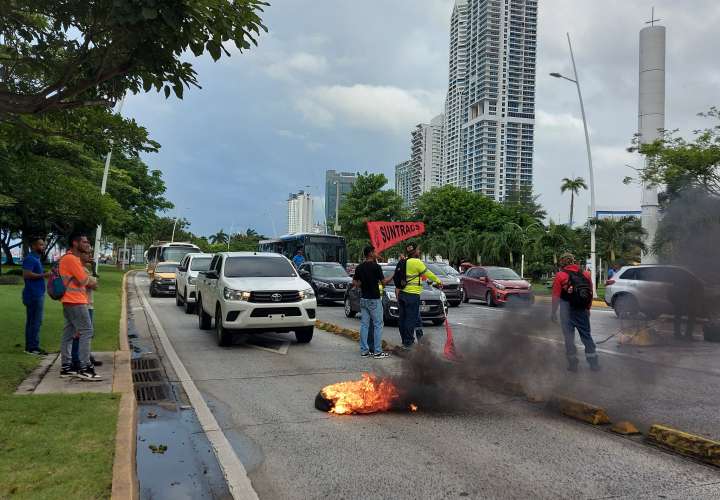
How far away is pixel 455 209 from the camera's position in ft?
191

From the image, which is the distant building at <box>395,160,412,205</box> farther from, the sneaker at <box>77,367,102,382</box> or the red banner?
the sneaker at <box>77,367,102,382</box>

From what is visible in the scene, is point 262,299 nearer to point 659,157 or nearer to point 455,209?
point 659,157

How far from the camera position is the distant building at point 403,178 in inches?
4919

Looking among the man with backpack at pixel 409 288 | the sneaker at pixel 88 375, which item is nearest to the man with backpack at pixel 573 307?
the man with backpack at pixel 409 288

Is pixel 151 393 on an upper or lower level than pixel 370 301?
lower

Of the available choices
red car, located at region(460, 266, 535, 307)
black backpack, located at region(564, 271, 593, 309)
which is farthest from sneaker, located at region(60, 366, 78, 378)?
red car, located at region(460, 266, 535, 307)

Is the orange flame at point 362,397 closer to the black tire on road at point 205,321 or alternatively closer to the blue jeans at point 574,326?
the blue jeans at point 574,326

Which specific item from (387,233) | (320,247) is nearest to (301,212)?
(320,247)

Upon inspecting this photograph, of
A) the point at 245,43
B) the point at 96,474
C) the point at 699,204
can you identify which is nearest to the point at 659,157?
the point at 699,204

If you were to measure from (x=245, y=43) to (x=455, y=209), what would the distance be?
53.0m

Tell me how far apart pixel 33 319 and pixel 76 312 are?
87.4 inches

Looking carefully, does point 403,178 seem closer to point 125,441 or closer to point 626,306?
point 626,306

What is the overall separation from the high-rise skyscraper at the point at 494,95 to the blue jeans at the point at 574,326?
279 ft

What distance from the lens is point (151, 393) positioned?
7488 mm
